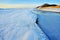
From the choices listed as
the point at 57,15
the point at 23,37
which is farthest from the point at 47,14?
the point at 23,37

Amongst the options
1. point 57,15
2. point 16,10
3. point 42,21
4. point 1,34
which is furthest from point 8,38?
point 57,15

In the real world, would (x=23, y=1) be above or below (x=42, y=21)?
above

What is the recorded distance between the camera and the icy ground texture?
153 centimetres

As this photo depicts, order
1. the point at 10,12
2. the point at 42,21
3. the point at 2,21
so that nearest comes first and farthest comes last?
the point at 2,21 → the point at 42,21 → the point at 10,12

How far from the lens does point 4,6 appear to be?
2.36 meters

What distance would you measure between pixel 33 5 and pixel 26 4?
0.12 metres

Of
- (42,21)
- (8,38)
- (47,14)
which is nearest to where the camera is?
(8,38)

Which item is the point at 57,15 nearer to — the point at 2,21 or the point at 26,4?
the point at 26,4

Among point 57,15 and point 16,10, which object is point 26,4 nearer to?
point 16,10

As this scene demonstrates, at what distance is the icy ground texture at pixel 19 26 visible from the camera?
5.03 feet

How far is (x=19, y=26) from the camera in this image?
1.89 metres

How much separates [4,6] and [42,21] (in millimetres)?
657

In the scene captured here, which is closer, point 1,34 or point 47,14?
point 1,34

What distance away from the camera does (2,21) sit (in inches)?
80.1
